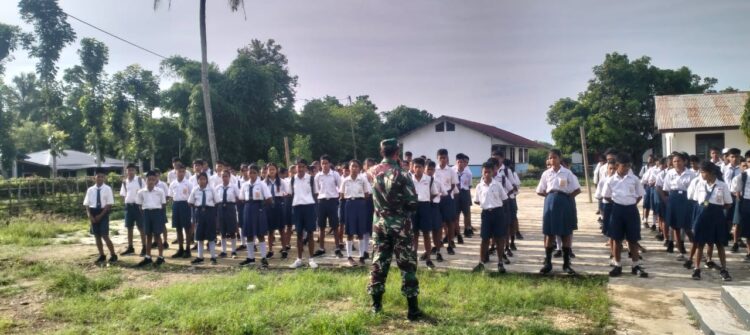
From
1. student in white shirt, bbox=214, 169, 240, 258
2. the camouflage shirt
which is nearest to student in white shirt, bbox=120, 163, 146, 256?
student in white shirt, bbox=214, 169, 240, 258

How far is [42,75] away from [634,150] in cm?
4074

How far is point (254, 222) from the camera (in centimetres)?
854

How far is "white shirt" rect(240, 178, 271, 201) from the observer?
8648 mm

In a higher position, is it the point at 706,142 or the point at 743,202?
the point at 706,142

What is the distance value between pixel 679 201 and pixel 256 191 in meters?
7.17

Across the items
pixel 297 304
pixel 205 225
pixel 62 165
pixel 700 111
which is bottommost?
pixel 297 304

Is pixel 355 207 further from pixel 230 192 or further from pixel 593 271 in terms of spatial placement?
pixel 593 271

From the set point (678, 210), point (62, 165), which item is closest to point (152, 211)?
point (678, 210)

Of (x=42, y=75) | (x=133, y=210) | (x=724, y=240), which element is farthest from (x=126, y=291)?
(x=42, y=75)

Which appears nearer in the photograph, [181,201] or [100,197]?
[100,197]

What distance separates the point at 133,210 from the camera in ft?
31.2

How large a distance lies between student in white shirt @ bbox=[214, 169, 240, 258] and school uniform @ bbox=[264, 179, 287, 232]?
78 cm

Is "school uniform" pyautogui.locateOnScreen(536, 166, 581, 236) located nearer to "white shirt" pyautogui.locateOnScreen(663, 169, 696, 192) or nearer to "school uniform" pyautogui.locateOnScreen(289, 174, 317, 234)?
"white shirt" pyautogui.locateOnScreen(663, 169, 696, 192)

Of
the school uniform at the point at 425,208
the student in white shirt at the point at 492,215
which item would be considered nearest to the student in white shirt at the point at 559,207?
the student in white shirt at the point at 492,215
